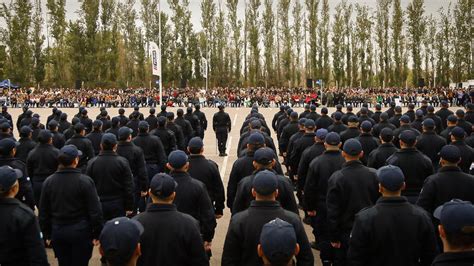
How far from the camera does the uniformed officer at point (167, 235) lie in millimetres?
4621

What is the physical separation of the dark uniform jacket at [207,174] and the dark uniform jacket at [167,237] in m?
2.94

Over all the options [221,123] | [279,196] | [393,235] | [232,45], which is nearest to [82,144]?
[279,196]

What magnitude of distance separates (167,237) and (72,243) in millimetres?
2237

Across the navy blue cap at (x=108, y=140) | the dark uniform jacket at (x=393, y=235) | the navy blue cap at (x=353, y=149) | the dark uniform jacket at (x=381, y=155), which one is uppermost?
the navy blue cap at (x=108, y=140)

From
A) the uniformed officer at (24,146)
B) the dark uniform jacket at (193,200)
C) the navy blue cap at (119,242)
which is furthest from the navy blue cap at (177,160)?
the uniformed officer at (24,146)

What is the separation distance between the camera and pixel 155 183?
4805mm

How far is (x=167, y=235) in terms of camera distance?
15.2 feet

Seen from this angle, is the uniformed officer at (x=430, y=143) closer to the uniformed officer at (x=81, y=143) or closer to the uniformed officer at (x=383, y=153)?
the uniformed officer at (x=383, y=153)

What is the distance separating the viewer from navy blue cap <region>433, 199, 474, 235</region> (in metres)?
3.53

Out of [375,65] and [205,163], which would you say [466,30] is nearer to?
[375,65]

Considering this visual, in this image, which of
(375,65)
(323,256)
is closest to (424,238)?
(323,256)

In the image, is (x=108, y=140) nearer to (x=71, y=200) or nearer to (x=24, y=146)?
(x=71, y=200)

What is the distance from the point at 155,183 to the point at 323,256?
372 cm

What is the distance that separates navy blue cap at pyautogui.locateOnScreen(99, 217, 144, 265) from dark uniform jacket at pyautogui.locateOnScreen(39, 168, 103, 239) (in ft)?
9.94
